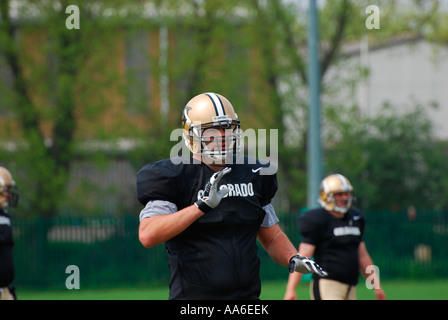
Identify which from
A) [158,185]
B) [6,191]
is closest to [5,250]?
[6,191]

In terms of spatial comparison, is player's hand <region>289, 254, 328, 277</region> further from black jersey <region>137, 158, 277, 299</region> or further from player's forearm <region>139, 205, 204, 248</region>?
player's forearm <region>139, 205, 204, 248</region>

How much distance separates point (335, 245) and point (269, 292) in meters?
6.02

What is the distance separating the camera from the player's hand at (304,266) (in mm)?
3652

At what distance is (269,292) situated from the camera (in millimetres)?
12570

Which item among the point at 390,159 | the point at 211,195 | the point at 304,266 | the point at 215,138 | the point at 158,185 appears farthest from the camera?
the point at 390,159

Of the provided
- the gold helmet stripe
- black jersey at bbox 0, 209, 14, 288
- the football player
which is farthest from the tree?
the gold helmet stripe

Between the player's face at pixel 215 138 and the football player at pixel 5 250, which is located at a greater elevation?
the player's face at pixel 215 138

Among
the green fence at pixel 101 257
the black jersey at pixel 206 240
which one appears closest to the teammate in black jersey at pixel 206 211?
the black jersey at pixel 206 240

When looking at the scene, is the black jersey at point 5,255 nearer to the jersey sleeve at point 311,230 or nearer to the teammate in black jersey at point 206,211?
the jersey sleeve at point 311,230

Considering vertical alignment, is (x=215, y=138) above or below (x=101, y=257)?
above

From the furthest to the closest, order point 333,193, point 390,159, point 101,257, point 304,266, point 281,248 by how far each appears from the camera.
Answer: point 390,159, point 101,257, point 333,193, point 281,248, point 304,266

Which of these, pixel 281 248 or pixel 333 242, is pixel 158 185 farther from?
pixel 333 242
